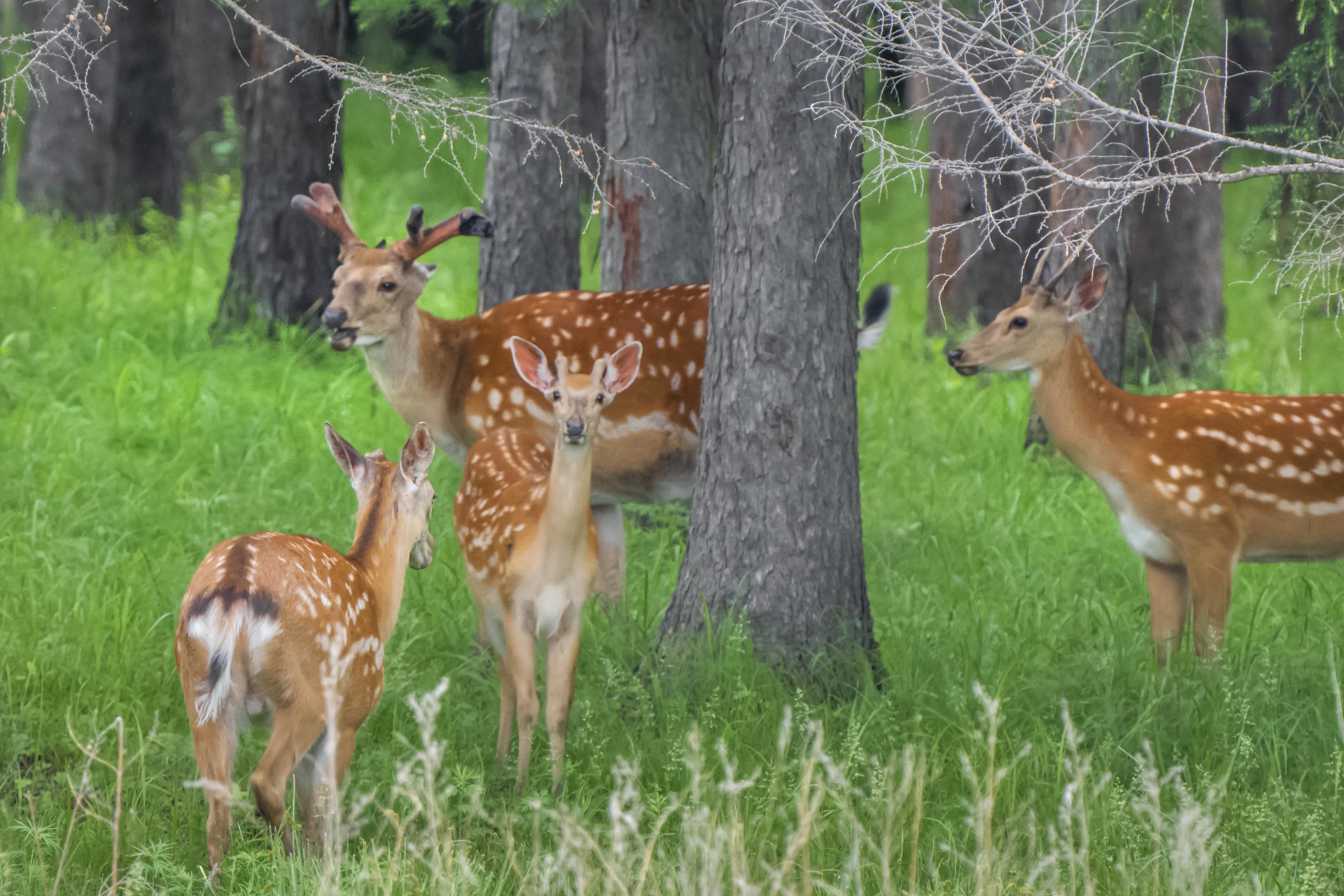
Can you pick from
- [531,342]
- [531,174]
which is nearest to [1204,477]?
[531,342]

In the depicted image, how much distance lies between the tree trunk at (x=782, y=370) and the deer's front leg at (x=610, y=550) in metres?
1.13

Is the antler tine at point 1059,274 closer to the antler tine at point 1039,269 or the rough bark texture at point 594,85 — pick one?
the antler tine at point 1039,269

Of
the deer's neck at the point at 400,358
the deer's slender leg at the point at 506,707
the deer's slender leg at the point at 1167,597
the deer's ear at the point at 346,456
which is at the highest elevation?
the deer's neck at the point at 400,358

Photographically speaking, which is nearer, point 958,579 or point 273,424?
point 958,579

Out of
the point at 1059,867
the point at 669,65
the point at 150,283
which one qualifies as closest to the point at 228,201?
A: the point at 150,283

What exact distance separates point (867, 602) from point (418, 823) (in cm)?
191

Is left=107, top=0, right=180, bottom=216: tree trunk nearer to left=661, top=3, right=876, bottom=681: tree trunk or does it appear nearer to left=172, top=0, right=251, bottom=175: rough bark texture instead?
left=172, top=0, right=251, bottom=175: rough bark texture

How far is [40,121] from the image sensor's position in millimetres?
14250

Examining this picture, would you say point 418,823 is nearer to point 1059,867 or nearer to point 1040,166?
point 1059,867

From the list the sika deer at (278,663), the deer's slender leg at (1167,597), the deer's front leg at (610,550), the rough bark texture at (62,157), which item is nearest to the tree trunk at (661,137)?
the deer's front leg at (610,550)

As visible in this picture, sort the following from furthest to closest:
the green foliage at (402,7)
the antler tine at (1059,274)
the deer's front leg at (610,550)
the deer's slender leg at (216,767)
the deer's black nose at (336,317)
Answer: the green foliage at (402,7), the deer's black nose at (336,317), the deer's front leg at (610,550), the antler tine at (1059,274), the deer's slender leg at (216,767)

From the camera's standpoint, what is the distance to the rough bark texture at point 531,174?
29.0 ft

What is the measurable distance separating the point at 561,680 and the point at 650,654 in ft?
1.47

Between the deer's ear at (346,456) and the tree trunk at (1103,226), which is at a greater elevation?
the tree trunk at (1103,226)
